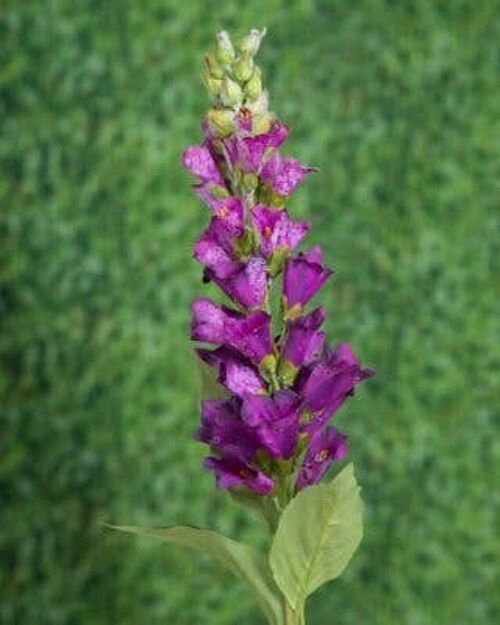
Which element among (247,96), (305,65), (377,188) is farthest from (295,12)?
(247,96)

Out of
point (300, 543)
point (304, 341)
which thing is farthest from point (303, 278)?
point (300, 543)

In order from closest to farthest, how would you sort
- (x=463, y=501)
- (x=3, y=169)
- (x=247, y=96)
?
(x=247, y=96) < (x=3, y=169) < (x=463, y=501)

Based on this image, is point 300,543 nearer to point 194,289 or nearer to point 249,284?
point 249,284

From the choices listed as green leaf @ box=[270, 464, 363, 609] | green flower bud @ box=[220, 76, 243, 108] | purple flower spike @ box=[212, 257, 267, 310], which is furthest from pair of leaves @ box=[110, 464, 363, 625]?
green flower bud @ box=[220, 76, 243, 108]

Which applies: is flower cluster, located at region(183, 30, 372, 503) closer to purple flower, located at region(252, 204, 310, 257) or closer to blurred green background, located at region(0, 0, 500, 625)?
purple flower, located at region(252, 204, 310, 257)

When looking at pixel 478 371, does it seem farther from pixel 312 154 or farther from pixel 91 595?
pixel 91 595

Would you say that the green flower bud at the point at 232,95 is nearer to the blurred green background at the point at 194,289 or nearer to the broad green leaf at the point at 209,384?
the broad green leaf at the point at 209,384
